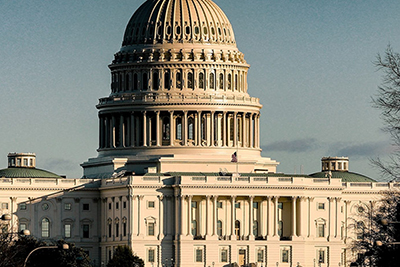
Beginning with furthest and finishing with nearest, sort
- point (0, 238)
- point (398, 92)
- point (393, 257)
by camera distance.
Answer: point (0, 238) < point (393, 257) < point (398, 92)

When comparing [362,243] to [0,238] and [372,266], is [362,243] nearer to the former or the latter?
[372,266]

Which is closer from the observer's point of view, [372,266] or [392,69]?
[392,69]

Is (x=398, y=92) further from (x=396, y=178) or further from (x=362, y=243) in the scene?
(x=362, y=243)

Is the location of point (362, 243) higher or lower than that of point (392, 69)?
lower

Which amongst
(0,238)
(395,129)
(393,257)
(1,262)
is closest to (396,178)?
(395,129)

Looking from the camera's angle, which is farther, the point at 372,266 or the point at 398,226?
the point at 372,266

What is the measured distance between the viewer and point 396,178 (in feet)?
447

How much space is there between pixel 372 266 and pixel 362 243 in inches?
144

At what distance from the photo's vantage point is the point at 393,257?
172m

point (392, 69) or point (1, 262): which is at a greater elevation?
point (392, 69)

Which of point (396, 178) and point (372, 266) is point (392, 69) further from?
point (372, 266)

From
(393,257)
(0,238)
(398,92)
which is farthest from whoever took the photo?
(0,238)

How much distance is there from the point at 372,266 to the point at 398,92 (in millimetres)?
63735

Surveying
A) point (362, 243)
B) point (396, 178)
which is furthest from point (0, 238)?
point (396, 178)
